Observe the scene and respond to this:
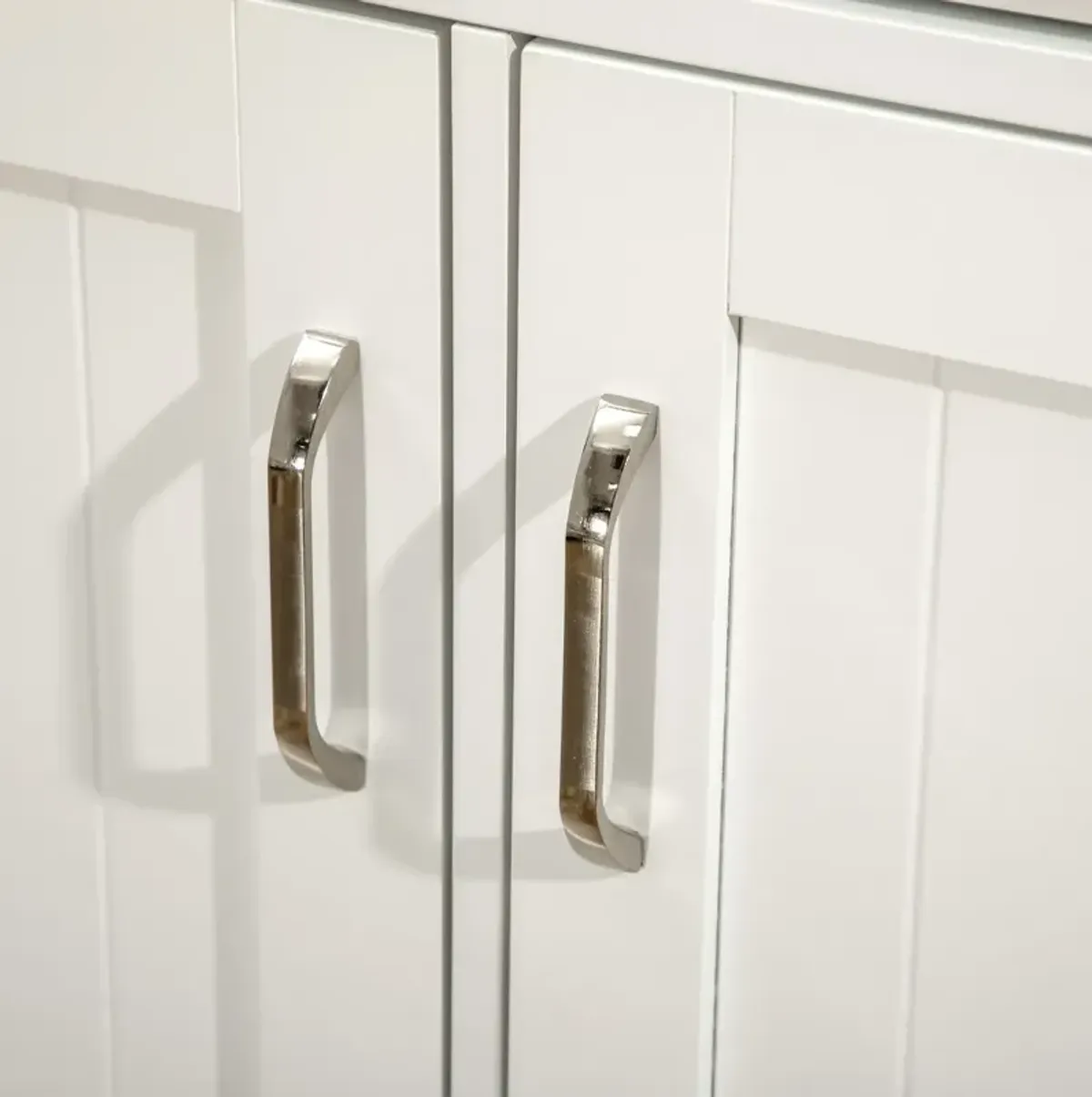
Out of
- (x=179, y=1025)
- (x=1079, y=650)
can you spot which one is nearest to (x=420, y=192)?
(x=1079, y=650)

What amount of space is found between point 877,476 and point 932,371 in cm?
4

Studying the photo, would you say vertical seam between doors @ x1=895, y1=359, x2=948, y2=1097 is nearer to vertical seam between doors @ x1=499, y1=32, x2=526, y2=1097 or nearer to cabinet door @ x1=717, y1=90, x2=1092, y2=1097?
cabinet door @ x1=717, y1=90, x2=1092, y2=1097

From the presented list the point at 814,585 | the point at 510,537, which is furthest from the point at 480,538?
the point at 814,585

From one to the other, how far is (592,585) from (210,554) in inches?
7.3

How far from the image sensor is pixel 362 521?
2.30 feet

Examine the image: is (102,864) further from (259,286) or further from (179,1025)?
(259,286)

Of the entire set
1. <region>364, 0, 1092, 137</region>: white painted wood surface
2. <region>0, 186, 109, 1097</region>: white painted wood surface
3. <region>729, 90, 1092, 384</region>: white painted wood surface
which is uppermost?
<region>364, 0, 1092, 137</region>: white painted wood surface

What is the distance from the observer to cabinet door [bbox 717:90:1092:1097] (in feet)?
1.83

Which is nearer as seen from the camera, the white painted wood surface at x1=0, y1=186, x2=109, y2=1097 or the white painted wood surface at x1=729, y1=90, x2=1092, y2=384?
the white painted wood surface at x1=729, y1=90, x2=1092, y2=384

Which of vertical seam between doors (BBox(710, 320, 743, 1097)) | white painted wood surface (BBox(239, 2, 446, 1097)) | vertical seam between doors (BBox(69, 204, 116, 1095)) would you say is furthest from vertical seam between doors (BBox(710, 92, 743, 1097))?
vertical seam between doors (BBox(69, 204, 116, 1095))

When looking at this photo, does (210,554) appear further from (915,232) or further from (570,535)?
(915,232)

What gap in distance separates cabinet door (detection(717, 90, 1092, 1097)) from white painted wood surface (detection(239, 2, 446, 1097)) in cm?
11

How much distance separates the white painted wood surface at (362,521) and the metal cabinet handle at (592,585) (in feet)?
0.23

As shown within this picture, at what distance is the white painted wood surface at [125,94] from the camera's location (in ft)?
2.16
